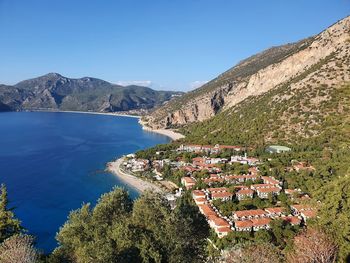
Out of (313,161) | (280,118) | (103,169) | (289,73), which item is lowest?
(103,169)

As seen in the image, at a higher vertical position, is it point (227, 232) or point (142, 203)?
point (142, 203)

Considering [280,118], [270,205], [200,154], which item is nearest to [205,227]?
[270,205]

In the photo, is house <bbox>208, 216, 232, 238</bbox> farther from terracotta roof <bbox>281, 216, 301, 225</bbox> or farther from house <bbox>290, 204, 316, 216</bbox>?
house <bbox>290, 204, 316, 216</bbox>

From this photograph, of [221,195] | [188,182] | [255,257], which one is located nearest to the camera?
[255,257]

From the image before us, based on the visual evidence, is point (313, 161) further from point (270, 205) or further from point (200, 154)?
point (200, 154)

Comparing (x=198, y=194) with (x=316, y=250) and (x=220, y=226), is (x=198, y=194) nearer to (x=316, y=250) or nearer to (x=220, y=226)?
(x=220, y=226)

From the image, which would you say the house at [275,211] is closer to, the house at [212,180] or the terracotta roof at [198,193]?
the terracotta roof at [198,193]

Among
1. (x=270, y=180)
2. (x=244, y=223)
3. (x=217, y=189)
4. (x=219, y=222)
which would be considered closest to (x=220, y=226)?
(x=219, y=222)
